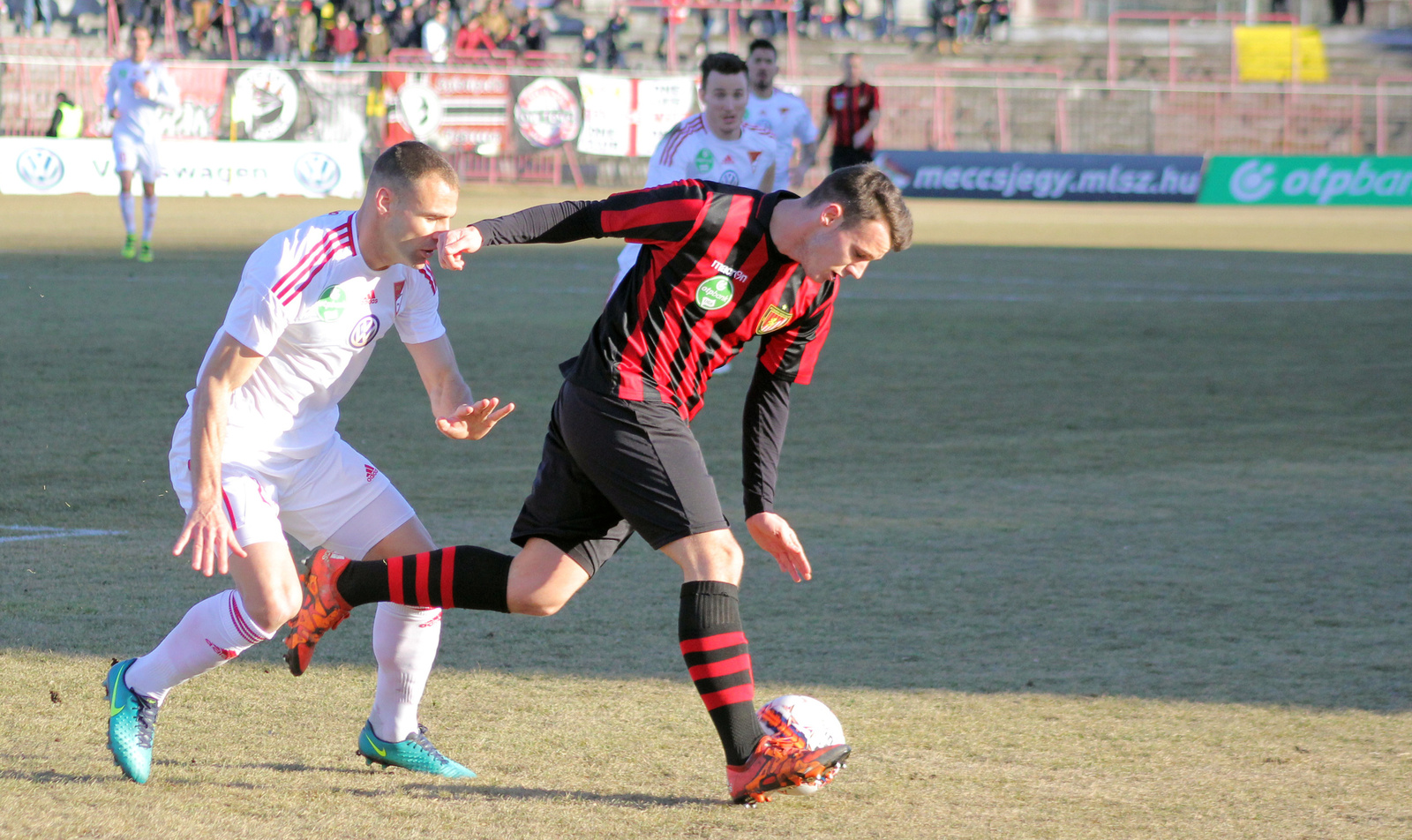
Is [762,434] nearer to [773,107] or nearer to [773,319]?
[773,319]

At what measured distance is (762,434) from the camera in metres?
4.24

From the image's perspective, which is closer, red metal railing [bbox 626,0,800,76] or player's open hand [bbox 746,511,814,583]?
player's open hand [bbox 746,511,814,583]

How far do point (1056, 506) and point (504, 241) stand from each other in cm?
430

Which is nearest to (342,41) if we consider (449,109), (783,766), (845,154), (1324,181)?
(449,109)

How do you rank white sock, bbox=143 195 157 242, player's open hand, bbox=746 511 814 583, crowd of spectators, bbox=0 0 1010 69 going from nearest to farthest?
player's open hand, bbox=746 511 814 583 → white sock, bbox=143 195 157 242 → crowd of spectators, bbox=0 0 1010 69

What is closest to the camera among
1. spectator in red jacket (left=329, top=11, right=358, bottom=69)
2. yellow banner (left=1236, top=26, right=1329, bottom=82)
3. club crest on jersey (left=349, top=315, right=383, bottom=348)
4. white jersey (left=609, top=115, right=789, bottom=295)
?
club crest on jersey (left=349, top=315, right=383, bottom=348)

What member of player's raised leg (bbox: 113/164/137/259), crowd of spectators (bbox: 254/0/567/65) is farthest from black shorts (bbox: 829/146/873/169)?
crowd of spectators (bbox: 254/0/567/65)

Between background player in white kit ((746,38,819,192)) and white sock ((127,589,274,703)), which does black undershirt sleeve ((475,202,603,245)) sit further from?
background player in white kit ((746,38,819,192))

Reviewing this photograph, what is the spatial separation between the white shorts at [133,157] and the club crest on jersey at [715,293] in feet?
46.2

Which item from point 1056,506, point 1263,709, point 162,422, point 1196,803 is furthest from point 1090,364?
point 1196,803

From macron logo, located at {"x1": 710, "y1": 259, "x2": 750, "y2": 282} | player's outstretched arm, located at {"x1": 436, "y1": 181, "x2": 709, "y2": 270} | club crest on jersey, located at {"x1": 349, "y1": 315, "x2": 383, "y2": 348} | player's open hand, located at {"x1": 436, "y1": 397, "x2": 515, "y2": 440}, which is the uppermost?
player's outstretched arm, located at {"x1": 436, "y1": 181, "x2": 709, "y2": 270}

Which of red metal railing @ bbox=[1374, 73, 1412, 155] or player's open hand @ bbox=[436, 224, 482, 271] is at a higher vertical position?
player's open hand @ bbox=[436, 224, 482, 271]

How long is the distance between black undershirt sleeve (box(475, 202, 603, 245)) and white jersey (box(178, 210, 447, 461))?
353mm

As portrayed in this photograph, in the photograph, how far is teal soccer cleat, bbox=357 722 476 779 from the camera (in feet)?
13.3
